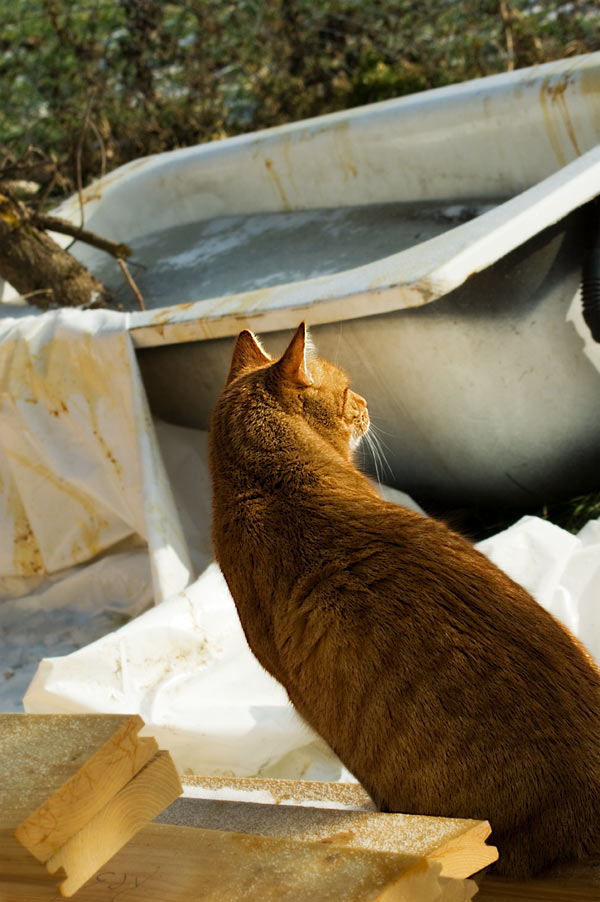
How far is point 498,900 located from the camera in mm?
1196

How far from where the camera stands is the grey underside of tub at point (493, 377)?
246cm

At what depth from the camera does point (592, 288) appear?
8.23ft

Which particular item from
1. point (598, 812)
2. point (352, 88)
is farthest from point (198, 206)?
point (598, 812)

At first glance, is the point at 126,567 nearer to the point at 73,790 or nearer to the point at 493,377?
the point at 493,377

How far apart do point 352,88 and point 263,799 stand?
17.1 ft

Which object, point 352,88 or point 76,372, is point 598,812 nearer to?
point 76,372

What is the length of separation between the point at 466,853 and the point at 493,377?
1618 mm

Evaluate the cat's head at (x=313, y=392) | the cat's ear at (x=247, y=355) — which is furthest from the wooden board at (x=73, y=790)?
the cat's ear at (x=247, y=355)

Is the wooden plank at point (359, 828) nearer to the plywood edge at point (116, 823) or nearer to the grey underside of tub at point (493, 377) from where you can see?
the plywood edge at point (116, 823)

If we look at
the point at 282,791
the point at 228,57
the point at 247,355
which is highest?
the point at 228,57

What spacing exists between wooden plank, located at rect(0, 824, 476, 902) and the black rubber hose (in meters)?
1.75

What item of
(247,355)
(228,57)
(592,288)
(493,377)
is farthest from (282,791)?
(228,57)

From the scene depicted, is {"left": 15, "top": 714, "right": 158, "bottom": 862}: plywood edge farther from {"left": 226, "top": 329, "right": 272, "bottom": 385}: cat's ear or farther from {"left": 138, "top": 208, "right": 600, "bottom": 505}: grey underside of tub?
{"left": 138, "top": 208, "right": 600, "bottom": 505}: grey underside of tub

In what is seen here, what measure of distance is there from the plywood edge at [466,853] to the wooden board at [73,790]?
0.98 feet
